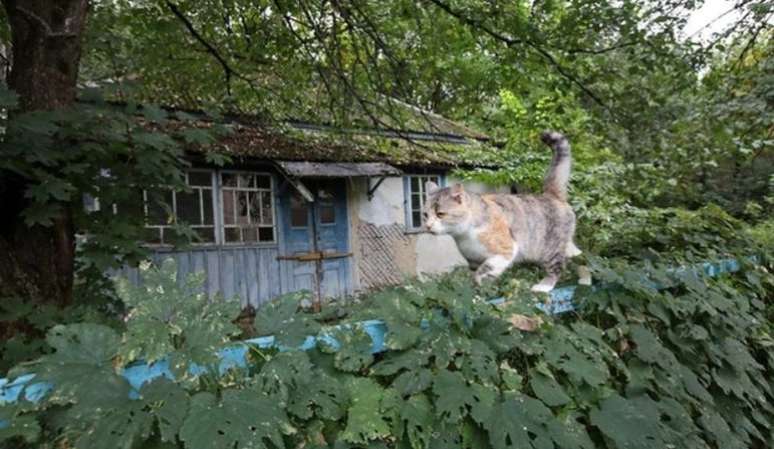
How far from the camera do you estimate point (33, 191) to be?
2436 mm

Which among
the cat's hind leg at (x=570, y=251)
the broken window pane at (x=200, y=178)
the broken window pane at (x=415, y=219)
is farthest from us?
the broken window pane at (x=415, y=219)

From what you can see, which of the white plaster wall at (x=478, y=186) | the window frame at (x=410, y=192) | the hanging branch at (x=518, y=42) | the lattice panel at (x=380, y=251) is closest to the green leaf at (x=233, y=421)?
the hanging branch at (x=518, y=42)

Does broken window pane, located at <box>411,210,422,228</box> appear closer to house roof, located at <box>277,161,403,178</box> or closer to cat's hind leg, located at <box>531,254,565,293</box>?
house roof, located at <box>277,161,403,178</box>

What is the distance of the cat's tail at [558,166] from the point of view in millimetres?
2957

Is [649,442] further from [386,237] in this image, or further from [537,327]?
[386,237]

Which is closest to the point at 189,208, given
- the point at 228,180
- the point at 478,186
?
the point at 228,180

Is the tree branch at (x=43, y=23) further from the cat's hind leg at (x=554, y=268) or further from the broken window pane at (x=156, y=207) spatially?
the cat's hind leg at (x=554, y=268)

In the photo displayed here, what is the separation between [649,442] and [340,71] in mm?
4077

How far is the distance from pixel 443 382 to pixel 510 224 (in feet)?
4.73

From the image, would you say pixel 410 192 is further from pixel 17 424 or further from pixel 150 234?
pixel 17 424

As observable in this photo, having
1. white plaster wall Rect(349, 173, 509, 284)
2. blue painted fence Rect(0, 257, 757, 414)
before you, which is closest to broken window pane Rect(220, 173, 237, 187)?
white plaster wall Rect(349, 173, 509, 284)

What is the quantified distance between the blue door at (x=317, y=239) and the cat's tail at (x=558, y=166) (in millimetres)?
6622

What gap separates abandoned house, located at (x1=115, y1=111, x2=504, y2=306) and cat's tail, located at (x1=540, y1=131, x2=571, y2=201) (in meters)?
4.64

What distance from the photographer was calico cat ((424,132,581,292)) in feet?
8.08
